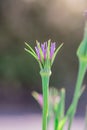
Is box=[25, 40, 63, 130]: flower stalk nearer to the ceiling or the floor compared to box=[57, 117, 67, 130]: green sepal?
nearer to the ceiling

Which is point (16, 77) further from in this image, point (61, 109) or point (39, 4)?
point (61, 109)

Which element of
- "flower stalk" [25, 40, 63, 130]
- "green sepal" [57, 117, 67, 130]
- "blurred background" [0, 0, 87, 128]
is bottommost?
"green sepal" [57, 117, 67, 130]

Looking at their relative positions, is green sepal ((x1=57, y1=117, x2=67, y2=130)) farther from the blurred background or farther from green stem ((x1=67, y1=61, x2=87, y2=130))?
the blurred background

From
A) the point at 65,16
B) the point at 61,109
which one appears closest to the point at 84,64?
the point at 61,109

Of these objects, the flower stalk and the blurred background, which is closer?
the flower stalk

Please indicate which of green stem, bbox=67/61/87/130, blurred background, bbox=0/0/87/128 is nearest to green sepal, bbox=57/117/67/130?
green stem, bbox=67/61/87/130

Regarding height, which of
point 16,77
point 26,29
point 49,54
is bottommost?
point 49,54

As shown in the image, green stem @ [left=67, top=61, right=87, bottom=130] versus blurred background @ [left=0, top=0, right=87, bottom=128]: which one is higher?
blurred background @ [left=0, top=0, right=87, bottom=128]

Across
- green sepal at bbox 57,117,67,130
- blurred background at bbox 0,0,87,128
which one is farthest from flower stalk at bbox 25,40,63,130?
blurred background at bbox 0,0,87,128
